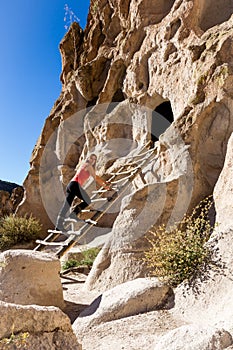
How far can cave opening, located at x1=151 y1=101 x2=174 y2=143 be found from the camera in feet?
33.0

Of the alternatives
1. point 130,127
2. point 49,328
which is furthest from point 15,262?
point 130,127

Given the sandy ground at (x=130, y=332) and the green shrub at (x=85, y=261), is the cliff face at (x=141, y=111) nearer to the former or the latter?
the sandy ground at (x=130, y=332)

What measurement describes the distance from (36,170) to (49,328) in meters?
12.6

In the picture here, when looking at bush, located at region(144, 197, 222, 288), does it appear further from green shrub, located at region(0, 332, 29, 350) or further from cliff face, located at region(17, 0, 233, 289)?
Result: green shrub, located at region(0, 332, 29, 350)

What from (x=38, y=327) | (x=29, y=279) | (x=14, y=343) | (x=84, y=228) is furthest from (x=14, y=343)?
(x=84, y=228)

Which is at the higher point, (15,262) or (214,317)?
(15,262)

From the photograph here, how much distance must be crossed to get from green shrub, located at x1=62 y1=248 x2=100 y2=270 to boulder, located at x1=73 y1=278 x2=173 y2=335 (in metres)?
4.31

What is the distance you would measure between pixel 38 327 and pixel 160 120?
8567 mm

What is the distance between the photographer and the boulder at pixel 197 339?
2.57 meters

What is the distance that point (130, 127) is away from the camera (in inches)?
440

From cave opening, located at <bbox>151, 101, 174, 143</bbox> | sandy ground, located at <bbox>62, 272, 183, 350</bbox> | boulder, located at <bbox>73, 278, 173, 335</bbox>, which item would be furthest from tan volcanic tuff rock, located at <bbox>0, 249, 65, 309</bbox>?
cave opening, located at <bbox>151, 101, 174, 143</bbox>

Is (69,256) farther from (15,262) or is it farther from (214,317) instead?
(214,317)

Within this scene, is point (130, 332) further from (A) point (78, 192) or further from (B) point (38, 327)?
(A) point (78, 192)

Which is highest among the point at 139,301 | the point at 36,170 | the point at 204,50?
the point at 204,50
